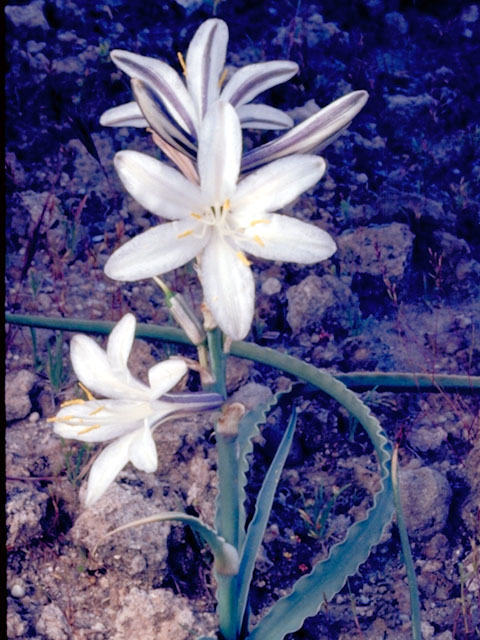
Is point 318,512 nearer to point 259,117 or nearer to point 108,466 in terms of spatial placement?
point 108,466

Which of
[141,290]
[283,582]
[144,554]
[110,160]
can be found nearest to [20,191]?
[110,160]

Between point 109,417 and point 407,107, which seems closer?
point 109,417

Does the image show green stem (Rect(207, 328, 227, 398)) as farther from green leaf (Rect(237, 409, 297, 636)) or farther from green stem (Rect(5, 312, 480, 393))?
green stem (Rect(5, 312, 480, 393))

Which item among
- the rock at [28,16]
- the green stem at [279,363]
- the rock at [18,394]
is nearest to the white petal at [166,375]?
the green stem at [279,363]

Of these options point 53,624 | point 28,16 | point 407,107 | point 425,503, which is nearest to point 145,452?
point 53,624

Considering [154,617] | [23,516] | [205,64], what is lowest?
[154,617]

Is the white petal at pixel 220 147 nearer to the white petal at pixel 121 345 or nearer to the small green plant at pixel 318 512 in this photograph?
the white petal at pixel 121 345

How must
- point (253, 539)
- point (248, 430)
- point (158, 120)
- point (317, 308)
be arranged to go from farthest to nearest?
point (317, 308)
point (248, 430)
point (253, 539)
point (158, 120)

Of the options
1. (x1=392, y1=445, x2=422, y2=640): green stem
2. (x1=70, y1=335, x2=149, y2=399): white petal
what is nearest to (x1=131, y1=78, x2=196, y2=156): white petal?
(x1=70, y1=335, x2=149, y2=399): white petal
